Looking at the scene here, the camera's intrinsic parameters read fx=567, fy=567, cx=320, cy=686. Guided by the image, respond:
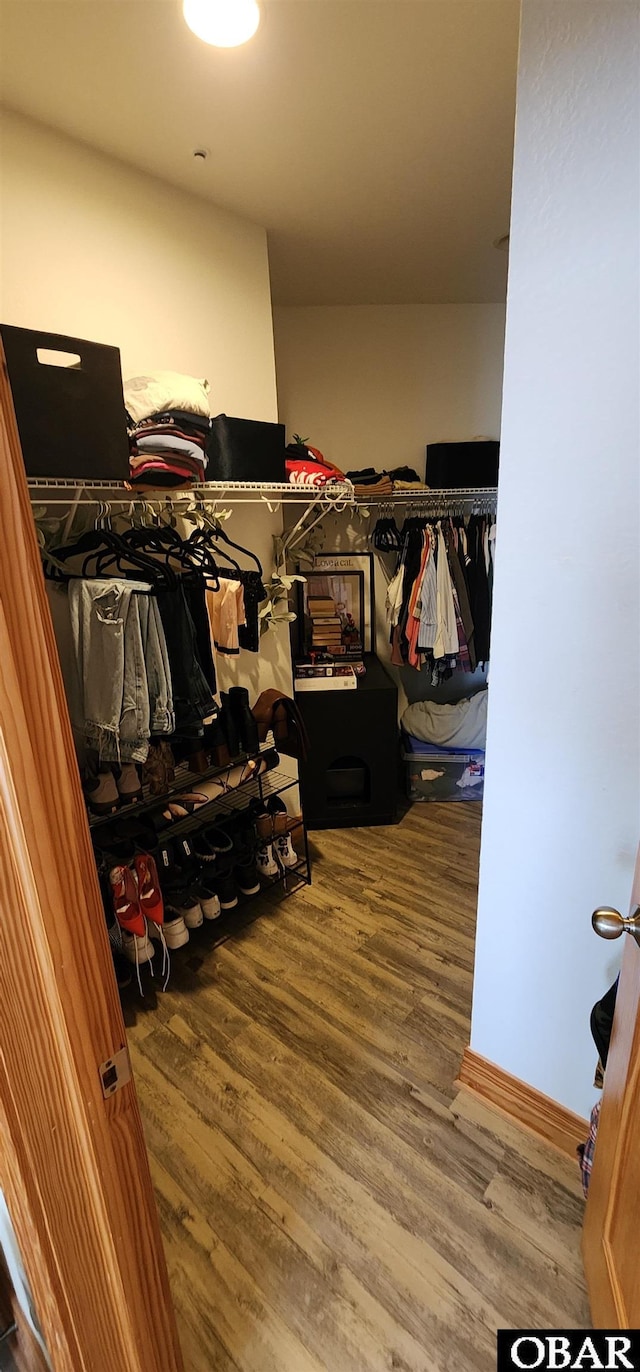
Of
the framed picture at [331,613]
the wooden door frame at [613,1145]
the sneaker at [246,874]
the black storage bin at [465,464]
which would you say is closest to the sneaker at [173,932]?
the sneaker at [246,874]

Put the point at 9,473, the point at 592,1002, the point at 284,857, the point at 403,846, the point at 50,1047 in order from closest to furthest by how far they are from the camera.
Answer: the point at 9,473, the point at 50,1047, the point at 592,1002, the point at 284,857, the point at 403,846

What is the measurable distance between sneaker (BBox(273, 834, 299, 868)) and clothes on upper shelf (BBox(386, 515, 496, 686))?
3.64ft

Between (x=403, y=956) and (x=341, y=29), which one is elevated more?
Result: (x=341, y=29)

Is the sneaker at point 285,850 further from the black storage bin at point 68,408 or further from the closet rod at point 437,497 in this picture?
the closet rod at point 437,497

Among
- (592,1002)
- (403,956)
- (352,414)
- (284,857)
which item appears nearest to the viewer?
(592,1002)

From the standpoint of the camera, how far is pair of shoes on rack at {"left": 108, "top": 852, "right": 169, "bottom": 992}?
173 centimetres

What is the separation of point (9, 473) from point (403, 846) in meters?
2.46

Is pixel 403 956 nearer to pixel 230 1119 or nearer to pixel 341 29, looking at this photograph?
pixel 230 1119

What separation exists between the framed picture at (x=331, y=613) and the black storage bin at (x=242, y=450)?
3.44 ft

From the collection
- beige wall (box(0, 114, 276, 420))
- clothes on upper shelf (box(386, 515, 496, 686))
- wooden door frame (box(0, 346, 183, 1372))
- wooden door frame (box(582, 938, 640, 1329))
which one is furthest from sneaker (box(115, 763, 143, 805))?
clothes on upper shelf (box(386, 515, 496, 686))

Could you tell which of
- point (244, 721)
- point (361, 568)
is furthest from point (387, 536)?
point (244, 721)

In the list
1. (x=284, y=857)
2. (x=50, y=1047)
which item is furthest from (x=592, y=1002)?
(x=284, y=857)

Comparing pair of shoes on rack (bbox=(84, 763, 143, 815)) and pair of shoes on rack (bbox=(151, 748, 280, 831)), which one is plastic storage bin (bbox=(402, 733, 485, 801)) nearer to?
pair of shoes on rack (bbox=(151, 748, 280, 831))

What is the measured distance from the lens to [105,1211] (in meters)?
0.65
